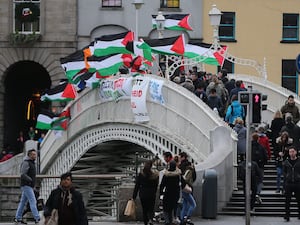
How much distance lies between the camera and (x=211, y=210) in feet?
105

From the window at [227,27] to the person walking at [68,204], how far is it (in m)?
44.6

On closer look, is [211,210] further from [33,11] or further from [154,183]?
[33,11]

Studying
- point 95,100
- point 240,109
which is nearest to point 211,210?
point 240,109

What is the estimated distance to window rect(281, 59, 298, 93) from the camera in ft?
221

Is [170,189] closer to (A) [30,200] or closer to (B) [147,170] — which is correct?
(B) [147,170]

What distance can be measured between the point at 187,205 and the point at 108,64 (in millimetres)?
17131

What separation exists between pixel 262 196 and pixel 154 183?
19.8ft

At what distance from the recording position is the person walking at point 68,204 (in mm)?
22531

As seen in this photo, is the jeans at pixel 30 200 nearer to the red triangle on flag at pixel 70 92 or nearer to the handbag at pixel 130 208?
the handbag at pixel 130 208

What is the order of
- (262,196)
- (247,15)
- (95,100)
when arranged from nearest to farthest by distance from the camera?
1. (262,196)
2. (95,100)
3. (247,15)

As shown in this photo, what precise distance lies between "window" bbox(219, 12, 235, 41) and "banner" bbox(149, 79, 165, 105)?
24812mm

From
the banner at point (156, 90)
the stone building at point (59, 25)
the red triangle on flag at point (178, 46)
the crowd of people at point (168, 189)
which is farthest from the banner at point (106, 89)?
the stone building at point (59, 25)

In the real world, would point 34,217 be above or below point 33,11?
below

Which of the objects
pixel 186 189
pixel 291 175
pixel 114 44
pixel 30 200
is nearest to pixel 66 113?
pixel 114 44
